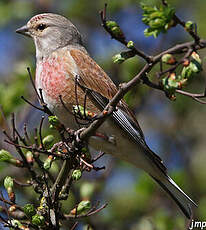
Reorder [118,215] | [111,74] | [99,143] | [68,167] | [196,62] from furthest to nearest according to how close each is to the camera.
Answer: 1. [111,74]
2. [118,215]
3. [99,143]
4. [68,167]
5. [196,62]

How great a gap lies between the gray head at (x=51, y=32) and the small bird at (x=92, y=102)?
0.04m

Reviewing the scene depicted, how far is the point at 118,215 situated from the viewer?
22.5ft

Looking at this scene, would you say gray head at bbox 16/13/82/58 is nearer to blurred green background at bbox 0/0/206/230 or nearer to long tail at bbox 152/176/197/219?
blurred green background at bbox 0/0/206/230

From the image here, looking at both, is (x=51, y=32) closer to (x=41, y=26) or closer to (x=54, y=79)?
(x=41, y=26)

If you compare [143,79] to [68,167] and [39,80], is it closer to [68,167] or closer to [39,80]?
[68,167]

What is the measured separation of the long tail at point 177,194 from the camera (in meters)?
4.45

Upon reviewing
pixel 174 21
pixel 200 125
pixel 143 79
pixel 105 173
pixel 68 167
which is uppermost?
pixel 174 21

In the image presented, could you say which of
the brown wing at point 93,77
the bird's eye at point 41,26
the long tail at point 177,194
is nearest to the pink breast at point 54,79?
the brown wing at point 93,77

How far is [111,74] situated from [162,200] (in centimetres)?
195

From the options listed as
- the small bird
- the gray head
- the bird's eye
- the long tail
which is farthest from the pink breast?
the long tail

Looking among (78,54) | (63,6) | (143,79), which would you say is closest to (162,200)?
(78,54)

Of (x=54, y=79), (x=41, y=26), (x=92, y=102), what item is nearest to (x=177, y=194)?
(x=92, y=102)

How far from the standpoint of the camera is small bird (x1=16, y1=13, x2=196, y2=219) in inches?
177

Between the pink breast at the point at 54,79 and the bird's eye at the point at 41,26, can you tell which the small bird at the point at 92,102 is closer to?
the pink breast at the point at 54,79
